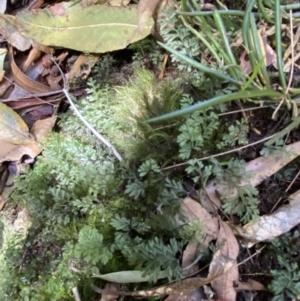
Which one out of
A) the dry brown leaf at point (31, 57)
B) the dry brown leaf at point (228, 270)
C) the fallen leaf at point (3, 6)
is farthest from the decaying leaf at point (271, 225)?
the fallen leaf at point (3, 6)

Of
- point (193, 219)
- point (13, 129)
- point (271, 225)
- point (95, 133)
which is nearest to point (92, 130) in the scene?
point (95, 133)

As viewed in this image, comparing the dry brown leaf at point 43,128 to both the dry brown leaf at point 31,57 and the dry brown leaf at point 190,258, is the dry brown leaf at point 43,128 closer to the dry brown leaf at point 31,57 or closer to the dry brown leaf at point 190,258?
the dry brown leaf at point 31,57

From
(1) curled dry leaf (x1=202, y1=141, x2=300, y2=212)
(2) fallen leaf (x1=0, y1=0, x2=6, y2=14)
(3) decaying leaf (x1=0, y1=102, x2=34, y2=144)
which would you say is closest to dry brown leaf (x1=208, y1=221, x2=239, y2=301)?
(1) curled dry leaf (x1=202, y1=141, x2=300, y2=212)

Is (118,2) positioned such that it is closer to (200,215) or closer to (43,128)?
(43,128)

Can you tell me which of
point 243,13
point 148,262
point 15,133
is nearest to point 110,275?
point 148,262

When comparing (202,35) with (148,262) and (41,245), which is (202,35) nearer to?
(148,262)
